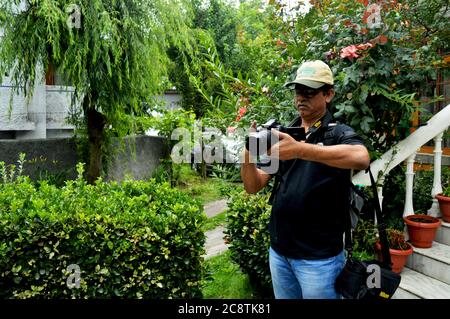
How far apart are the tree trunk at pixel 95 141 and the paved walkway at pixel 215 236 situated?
213 centimetres

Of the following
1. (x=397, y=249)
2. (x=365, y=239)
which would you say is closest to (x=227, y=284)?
(x=365, y=239)

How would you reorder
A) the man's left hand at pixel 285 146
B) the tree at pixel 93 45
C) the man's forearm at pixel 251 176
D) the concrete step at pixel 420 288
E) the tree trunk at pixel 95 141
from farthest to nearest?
the tree trunk at pixel 95 141, the tree at pixel 93 45, the concrete step at pixel 420 288, the man's forearm at pixel 251 176, the man's left hand at pixel 285 146

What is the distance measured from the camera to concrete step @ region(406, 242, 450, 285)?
3.00 meters

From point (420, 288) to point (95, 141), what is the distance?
5.04 meters

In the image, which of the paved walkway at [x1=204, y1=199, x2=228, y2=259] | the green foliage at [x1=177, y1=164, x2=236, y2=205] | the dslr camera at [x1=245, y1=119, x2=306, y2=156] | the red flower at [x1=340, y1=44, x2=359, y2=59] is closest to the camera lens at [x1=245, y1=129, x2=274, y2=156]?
the dslr camera at [x1=245, y1=119, x2=306, y2=156]

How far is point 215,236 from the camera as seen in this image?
5680 millimetres

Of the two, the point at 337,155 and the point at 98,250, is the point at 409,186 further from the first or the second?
the point at 98,250

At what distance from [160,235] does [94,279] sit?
0.57 metres

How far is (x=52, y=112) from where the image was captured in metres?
7.00

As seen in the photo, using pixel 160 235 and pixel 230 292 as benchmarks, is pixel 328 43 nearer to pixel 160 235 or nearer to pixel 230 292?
pixel 160 235

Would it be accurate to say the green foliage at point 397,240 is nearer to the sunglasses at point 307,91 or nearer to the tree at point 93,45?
the sunglasses at point 307,91

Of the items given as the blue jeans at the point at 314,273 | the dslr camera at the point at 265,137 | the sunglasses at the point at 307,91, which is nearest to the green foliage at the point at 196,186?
the blue jeans at the point at 314,273

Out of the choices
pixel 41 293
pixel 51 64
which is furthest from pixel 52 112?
pixel 41 293

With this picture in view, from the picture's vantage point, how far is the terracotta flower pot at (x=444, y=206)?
11.3 ft
